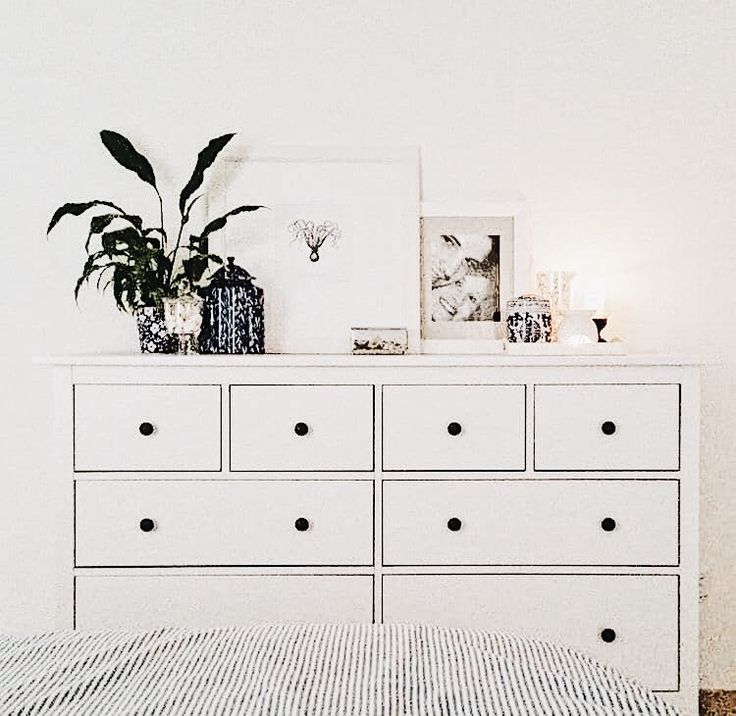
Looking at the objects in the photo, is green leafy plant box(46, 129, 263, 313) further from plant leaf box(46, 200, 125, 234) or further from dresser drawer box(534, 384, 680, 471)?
dresser drawer box(534, 384, 680, 471)

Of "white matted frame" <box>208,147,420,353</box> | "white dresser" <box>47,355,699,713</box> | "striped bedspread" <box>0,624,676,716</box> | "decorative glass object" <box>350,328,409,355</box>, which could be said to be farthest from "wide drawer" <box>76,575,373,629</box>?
"striped bedspread" <box>0,624,676,716</box>

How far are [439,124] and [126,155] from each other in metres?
0.95

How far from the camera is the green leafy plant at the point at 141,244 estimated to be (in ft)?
8.92

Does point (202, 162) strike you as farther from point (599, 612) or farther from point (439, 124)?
point (599, 612)

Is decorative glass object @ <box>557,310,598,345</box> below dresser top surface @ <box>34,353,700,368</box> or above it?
above

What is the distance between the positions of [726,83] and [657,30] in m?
0.27

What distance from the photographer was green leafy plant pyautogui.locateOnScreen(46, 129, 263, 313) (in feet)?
8.92

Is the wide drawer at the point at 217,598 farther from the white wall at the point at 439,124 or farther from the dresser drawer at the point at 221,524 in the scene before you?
the white wall at the point at 439,124

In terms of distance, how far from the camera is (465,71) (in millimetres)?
2955

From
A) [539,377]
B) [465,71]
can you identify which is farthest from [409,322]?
[465,71]

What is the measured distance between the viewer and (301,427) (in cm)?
243

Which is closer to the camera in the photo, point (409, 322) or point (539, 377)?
point (539, 377)

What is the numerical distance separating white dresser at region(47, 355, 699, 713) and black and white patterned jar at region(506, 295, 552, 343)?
0.35 meters

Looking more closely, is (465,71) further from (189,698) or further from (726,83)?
(189,698)
